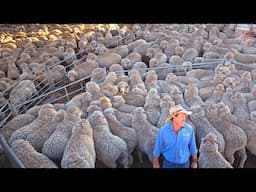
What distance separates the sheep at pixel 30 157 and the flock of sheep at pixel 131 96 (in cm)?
1

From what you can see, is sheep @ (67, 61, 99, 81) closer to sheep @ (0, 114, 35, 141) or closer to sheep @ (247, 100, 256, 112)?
sheep @ (0, 114, 35, 141)

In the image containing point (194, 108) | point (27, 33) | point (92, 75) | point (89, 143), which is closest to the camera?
point (89, 143)

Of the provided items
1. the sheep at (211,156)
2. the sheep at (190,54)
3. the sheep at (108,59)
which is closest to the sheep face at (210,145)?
the sheep at (211,156)

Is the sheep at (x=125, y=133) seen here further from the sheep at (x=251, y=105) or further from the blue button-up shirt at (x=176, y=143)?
the sheep at (x=251, y=105)

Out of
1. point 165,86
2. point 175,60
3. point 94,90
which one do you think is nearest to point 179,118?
point 165,86

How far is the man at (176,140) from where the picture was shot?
349 cm

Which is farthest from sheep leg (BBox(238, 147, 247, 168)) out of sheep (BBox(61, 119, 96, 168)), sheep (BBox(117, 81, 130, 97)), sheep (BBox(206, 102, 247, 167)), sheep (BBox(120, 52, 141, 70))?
sheep (BBox(120, 52, 141, 70))

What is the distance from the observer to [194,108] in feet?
16.9

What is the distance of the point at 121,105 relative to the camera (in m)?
5.80

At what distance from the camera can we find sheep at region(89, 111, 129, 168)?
4.50 metres

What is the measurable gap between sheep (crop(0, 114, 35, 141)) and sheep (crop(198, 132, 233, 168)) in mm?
3078
